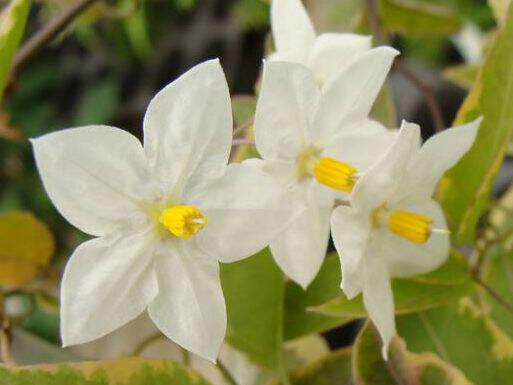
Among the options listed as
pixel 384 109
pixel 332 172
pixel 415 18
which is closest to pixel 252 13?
pixel 415 18

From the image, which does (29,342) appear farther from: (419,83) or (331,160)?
(419,83)

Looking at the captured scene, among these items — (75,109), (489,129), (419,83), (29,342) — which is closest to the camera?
(489,129)

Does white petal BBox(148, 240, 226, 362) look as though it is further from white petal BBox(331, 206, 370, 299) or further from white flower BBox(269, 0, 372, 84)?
white flower BBox(269, 0, 372, 84)

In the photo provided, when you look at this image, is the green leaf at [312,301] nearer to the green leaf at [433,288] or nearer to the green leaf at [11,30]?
the green leaf at [433,288]

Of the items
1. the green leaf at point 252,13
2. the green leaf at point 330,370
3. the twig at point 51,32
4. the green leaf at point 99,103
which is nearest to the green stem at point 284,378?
the green leaf at point 330,370

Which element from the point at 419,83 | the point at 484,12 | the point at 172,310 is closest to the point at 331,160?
the point at 172,310

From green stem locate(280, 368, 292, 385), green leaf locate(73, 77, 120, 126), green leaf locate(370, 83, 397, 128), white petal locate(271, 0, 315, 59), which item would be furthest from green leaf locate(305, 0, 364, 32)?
green leaf locate(73, 77, 120, 126)

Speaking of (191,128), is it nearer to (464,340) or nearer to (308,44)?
(308,44)

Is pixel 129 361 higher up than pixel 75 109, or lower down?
higher up
